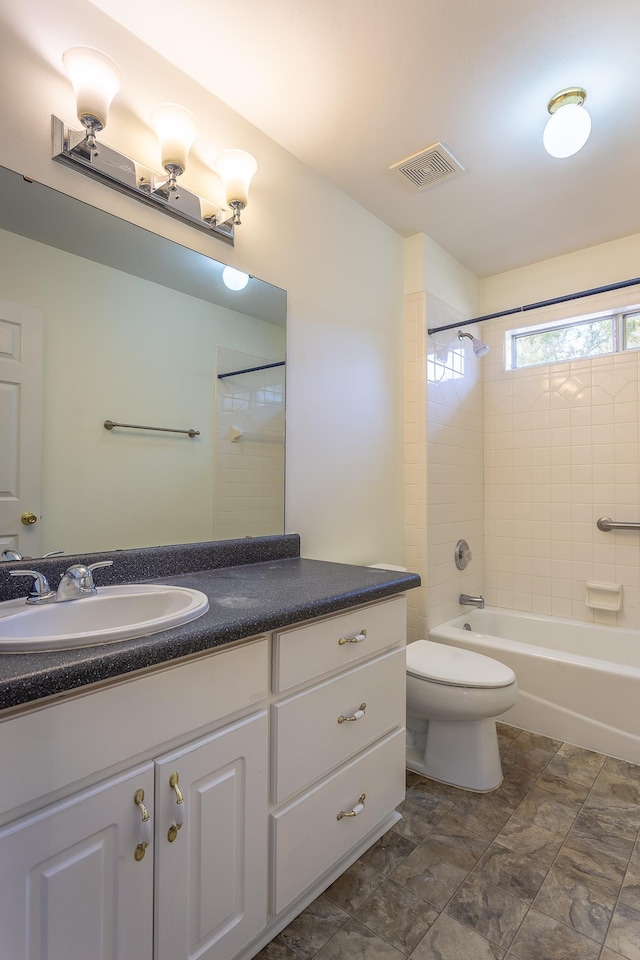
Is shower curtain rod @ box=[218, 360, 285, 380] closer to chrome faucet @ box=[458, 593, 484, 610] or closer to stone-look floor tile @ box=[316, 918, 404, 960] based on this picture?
stone-look floor tile @ box=[316, 918, 404, 960]

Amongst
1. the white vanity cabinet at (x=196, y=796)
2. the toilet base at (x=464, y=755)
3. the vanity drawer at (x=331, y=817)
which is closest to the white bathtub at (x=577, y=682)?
the toilet base at (x=464, y=755)

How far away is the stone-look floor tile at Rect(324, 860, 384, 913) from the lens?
1.31 m

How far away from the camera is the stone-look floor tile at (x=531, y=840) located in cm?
149

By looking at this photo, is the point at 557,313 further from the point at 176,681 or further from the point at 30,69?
the point at 176,681

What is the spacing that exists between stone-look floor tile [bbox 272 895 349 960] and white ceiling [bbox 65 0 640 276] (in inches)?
95.9

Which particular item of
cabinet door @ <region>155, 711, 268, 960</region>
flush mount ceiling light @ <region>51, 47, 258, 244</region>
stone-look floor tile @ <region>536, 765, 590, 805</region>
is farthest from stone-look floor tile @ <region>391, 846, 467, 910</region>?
flush mount ceiling light @ <region>51, 47, 258, 244</region>

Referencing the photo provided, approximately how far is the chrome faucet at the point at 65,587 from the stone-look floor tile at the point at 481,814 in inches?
56.7

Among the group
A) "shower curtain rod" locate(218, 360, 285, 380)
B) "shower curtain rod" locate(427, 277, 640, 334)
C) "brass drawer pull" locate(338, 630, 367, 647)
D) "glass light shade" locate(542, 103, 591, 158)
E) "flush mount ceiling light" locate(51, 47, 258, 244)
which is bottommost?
"brass drawer pull" locate(338, 630, 367, 647)

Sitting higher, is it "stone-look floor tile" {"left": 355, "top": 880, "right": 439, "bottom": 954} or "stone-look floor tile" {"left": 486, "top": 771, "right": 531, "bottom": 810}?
"stone-look floor tile" {"left": 355, "top": 880, "right": 439, "bottom": 954}

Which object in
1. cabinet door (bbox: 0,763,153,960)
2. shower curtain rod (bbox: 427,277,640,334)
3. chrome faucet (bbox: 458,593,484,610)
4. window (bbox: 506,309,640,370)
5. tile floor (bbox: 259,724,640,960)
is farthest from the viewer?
chrome faucet (bbox: 458,593,484,610)

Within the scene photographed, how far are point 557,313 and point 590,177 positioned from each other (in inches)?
32.8

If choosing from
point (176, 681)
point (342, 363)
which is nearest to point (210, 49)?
point (342, 363)

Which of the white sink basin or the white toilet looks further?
the white toilet

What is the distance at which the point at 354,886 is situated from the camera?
137 cm
